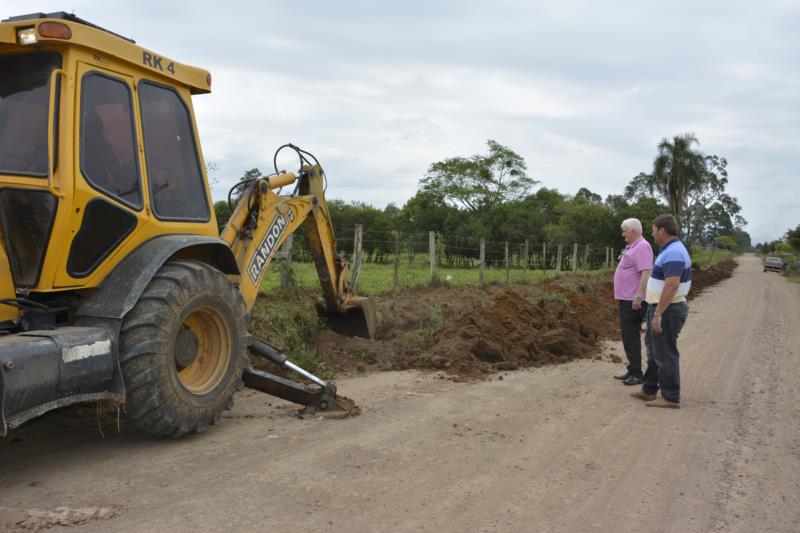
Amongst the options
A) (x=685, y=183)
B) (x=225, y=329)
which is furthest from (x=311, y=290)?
(x=685, y=183)

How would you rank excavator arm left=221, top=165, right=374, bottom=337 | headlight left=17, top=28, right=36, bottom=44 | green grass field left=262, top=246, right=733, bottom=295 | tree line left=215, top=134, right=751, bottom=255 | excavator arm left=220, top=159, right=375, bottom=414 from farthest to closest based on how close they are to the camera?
tree line left=215, top=134, right=751, bottom=255 < green grass field left=262, top=246, right=733, bottom=295 < excavator arm left=221, top=165, right=374, bottom=337 < excavator arm left=220, top=159, right=375, bottom=414 < headlight left=17, top=28, right=36, bottom=44

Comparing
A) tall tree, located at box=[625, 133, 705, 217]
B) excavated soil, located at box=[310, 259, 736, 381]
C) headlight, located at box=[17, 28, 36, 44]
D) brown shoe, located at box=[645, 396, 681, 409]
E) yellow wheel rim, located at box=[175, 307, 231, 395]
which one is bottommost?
brown shoe, located at box=[645, 396, 681, 409]

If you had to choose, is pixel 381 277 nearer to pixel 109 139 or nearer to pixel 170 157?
pixel 170 157

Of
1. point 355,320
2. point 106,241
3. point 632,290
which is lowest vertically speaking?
point 355,320

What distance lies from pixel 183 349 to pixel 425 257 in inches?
642

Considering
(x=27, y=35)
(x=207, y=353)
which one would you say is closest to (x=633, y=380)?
(x=207, y=353)

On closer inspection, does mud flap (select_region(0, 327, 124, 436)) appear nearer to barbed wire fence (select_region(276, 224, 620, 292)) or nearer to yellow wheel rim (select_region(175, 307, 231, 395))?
yellow wheel rim (select_region(175, 307, 231, 395))

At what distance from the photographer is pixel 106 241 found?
4.64m

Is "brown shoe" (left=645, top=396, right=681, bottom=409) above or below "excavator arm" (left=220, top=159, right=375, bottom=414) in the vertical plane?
below

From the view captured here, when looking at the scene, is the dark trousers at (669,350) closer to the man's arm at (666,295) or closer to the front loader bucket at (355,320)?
the man's arm at (666,295)

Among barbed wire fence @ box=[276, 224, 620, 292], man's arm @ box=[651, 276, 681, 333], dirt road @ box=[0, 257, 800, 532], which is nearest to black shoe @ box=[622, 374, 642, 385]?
dirt road @ box=[0, 257, 800, 532]

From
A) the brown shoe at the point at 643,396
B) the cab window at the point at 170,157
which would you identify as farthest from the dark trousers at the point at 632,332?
the cab window at the point at 170,157

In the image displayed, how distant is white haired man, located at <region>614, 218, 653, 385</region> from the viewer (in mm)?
7633

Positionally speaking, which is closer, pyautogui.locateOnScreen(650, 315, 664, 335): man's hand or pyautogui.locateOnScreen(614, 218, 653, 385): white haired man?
pyautogui.locateOnScreen(650, 315, 664, 335): man's hand
